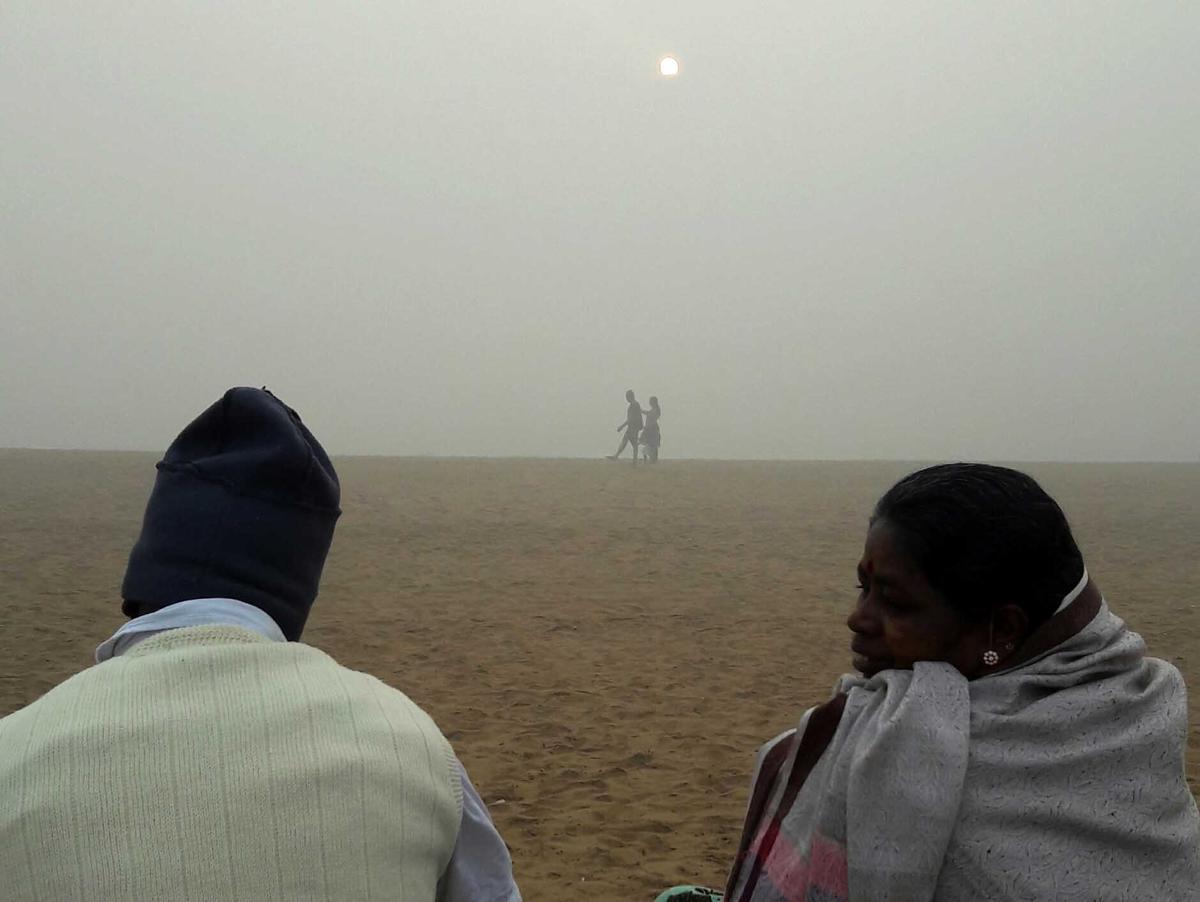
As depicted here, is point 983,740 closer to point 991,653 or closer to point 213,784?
point 991,653

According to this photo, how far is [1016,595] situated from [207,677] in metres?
1.22

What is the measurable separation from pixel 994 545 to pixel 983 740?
30 centimetres

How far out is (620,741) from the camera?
6.37 metres

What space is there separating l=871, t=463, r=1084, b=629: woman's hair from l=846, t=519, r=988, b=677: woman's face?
27 mm

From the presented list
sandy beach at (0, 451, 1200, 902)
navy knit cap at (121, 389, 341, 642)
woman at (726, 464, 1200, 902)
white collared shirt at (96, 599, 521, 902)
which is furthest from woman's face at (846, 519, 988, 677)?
sandy beach at (0, 451, 1200, 902)

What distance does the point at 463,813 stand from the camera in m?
1.62

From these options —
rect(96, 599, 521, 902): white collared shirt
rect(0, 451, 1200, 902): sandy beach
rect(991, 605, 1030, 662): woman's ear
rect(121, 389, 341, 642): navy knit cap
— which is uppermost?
rect(121, 389, 341, 642): navy knit cap

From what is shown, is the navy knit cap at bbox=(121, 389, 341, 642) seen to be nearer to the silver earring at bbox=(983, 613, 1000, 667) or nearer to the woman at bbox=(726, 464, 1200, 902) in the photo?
the woman at bbox=(726, 464, 1200, 902)

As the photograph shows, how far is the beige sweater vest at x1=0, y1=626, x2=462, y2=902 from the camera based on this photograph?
126cm

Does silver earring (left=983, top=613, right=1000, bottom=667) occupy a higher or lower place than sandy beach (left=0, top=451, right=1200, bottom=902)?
higher

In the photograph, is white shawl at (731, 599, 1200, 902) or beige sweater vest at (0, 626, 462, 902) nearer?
beige sweater vest at (0, 626, 462, 902)

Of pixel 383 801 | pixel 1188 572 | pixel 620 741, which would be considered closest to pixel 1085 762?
pixel 383 801

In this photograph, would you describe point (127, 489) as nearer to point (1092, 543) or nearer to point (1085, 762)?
point (1092, 543)

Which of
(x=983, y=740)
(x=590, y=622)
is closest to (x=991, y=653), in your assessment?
(x=983, y=740)
